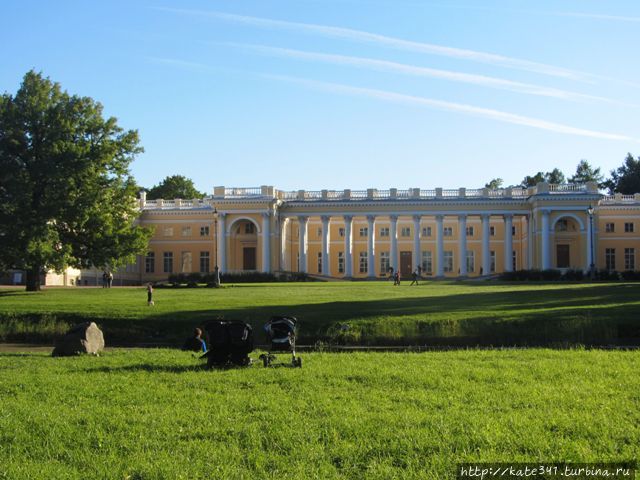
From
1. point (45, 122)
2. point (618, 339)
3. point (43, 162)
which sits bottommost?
point (618, 339)

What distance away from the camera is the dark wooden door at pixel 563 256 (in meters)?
87.0


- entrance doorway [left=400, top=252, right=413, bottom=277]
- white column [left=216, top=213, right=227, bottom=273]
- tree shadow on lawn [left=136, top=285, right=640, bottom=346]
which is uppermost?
white column [left=216, top=213, right=227, bottom=273]

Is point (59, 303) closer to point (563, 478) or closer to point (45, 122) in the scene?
point (45, 122)

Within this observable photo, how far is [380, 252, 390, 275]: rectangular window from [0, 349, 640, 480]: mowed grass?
3135 inches

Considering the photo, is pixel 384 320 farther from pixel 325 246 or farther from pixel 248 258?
pixel 248 258

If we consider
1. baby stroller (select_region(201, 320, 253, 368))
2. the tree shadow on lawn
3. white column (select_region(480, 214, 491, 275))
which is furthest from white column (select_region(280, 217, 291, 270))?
baby stroller (select_region(201, 320, 253, 368))

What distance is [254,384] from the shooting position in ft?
37.9

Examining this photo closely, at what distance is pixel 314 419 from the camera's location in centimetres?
885

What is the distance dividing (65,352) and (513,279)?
2251 inches

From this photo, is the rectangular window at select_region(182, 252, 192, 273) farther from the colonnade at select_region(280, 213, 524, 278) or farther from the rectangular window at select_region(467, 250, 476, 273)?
the rectangular window at select_region(467, 250, 476, 273)

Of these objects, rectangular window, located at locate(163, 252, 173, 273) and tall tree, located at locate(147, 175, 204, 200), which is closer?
Result: rectangular window, located at locate(163, 252, 173, 273)

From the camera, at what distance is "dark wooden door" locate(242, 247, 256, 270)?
9088 cm

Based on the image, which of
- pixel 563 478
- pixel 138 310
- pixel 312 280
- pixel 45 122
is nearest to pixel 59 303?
pixel 138 310

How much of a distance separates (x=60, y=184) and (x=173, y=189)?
70.8 m
